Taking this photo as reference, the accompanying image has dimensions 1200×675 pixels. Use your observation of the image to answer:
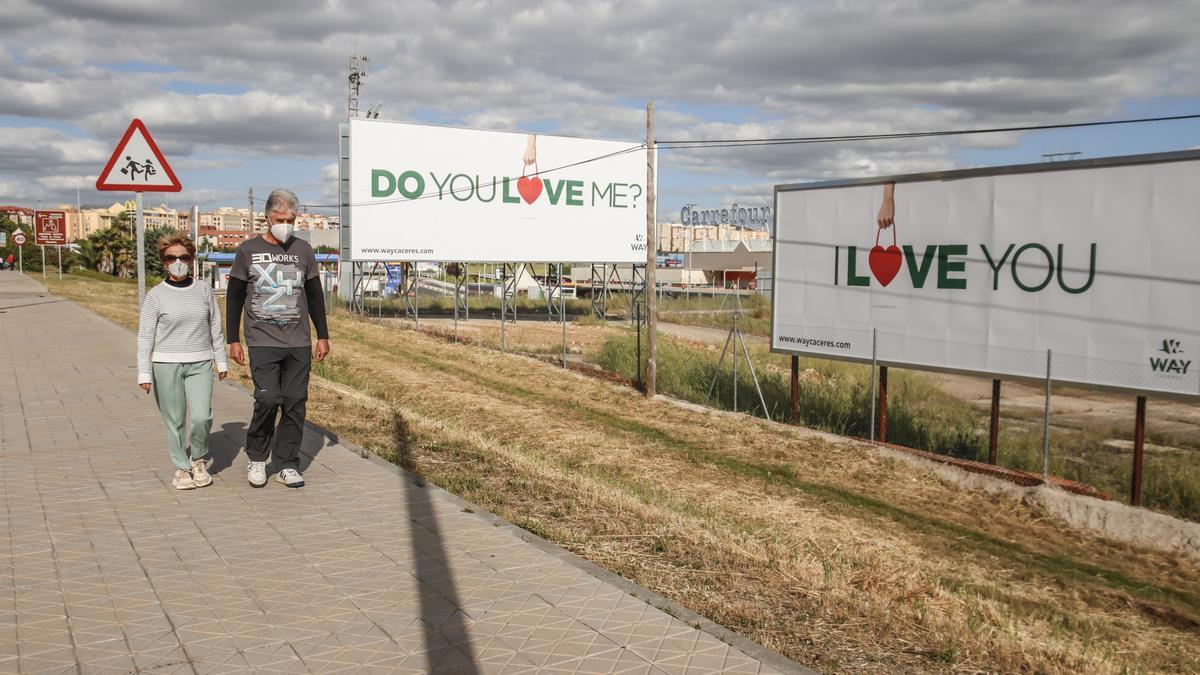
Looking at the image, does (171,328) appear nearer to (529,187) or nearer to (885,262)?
(885,262)

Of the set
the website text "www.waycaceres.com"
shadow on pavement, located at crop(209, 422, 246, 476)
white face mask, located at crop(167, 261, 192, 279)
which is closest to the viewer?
white face mask, located at crop(167, 261, 192, 279)

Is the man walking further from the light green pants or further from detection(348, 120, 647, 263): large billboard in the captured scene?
detection(348, 120, 647, 263): large billboard

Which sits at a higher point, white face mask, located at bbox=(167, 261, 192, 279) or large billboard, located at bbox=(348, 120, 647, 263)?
large billboard, located at bbox=(348, 120, 647, 263)

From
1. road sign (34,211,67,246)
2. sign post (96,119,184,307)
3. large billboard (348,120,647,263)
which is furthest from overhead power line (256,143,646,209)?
sign post (96,119,184,307)

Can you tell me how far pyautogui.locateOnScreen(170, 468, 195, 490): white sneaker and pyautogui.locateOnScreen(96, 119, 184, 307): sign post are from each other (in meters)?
1.91

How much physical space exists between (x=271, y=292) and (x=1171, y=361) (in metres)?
9.11

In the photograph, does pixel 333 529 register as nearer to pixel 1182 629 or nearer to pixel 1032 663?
pixel 1032 663

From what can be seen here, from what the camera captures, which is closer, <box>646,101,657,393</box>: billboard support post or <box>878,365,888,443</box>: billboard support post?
<box>878,365,888,443</box>: billboard support post

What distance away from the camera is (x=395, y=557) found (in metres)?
5.59

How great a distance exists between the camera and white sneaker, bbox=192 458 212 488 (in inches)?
282

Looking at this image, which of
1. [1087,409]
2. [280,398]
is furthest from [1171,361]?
[280,398]

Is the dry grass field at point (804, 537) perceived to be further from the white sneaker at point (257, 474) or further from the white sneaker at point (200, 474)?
the white sneaker at point (200, 474)

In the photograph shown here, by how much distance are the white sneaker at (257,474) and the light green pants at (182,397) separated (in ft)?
1.44

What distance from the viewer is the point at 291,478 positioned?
7.18m
